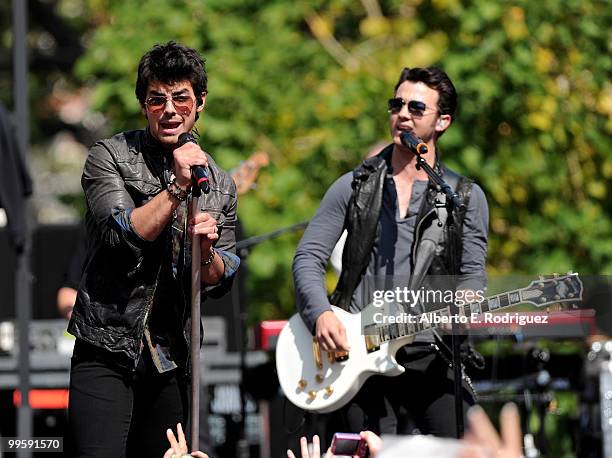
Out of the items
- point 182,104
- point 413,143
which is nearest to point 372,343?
point 413,143

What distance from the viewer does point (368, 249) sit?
5.08 meters

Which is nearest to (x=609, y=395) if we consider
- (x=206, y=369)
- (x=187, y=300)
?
(x=206, y=369)

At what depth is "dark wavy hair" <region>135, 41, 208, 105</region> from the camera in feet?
13.7

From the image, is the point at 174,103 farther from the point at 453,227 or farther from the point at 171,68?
the point at 453,227

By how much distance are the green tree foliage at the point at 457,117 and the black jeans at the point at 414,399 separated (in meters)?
4.83

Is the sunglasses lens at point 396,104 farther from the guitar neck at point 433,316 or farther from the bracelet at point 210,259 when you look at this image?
the bracelet at point 210,259

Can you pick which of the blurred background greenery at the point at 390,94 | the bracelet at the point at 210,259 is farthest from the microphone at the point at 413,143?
the blurred background greenery at the point at 390,94

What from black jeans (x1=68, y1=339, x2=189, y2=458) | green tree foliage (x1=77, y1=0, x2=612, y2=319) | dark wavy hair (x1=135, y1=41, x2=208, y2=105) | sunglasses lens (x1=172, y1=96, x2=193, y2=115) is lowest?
black jeans (x1=68, y1=339, x2=189, y2=458)

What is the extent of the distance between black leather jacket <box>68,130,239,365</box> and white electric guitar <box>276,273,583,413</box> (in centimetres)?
89

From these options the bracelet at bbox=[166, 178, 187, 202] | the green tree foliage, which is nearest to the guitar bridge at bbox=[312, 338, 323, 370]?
the bracelet at bbox=[166, 178, 187, 202]

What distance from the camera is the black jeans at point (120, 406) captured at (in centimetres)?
407

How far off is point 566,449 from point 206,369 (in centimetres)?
248

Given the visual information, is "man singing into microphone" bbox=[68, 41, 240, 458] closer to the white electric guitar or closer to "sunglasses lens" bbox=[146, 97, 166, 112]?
"sunglasses lens" bbox=[146, 97, 166, 112]

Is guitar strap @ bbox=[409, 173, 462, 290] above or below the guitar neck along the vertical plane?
above
